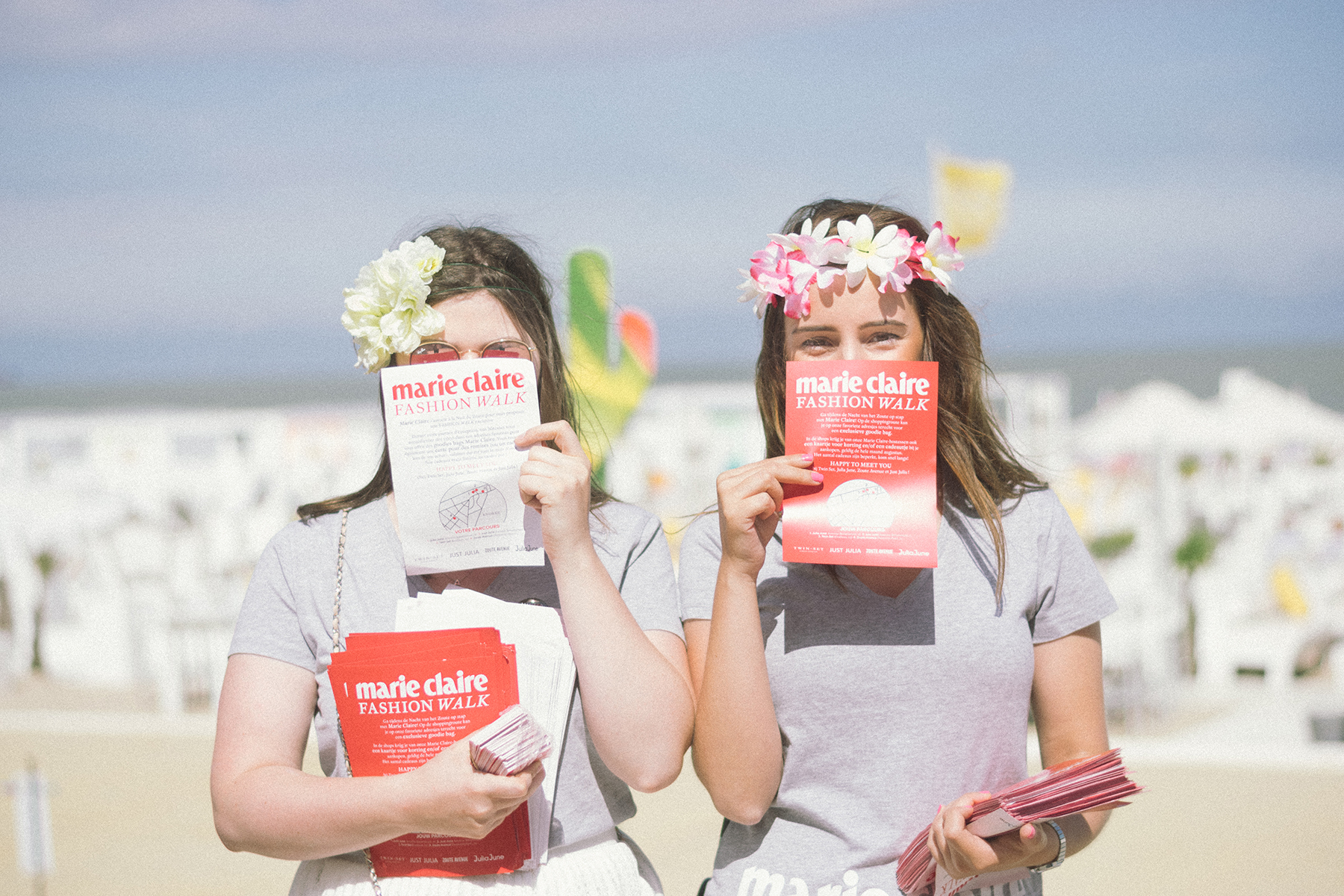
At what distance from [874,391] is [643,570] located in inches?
20.2

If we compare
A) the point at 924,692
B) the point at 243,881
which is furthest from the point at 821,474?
the point at 243,881

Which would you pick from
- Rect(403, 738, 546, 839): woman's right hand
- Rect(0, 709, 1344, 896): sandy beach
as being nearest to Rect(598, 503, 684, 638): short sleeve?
Rect(403, 738, 546, 839): woman's right hand

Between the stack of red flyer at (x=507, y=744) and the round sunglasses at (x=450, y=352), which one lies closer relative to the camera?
the stack of red flyer at (x=507, y=744)

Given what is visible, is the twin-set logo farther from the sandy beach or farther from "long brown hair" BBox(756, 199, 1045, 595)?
the sandy beach

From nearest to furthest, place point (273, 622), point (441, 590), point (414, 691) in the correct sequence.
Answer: point (414, 691), point (273, 622), point (441, 590)

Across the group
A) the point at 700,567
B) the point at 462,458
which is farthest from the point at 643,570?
the point at 462,458

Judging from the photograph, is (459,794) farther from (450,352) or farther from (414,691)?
(450,352)

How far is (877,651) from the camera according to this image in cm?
205

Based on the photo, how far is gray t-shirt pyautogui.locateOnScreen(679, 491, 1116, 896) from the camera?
6.55 ft

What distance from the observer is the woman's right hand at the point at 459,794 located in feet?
5.72

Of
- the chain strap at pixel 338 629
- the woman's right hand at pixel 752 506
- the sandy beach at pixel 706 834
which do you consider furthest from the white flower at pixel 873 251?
the sandy beach at pixel 706 834

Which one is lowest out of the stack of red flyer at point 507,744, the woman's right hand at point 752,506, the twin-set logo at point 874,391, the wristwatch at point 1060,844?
the wristwatch at point 1060,844

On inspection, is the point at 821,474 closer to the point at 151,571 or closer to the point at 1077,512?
the point at 1077,512

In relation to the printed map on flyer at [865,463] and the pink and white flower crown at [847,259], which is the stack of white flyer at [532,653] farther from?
the pink and white flower crown at [847,259]
